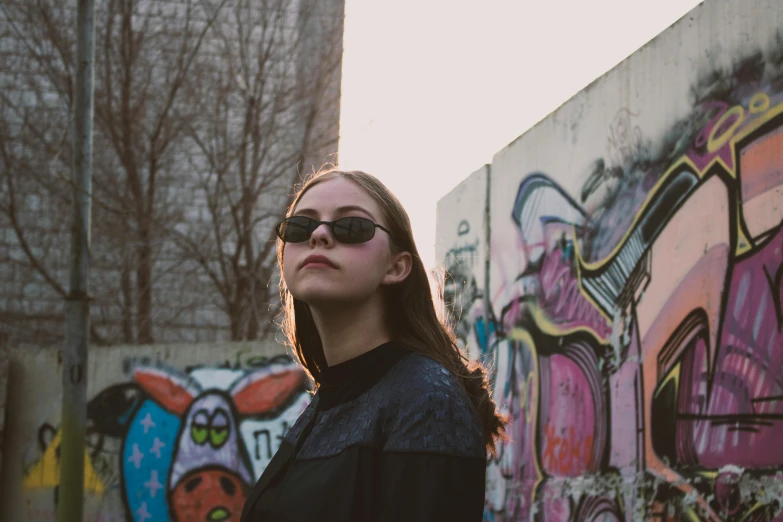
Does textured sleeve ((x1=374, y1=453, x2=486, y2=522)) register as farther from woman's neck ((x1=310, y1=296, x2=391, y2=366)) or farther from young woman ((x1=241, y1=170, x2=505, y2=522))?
woman's neck ((x1=310, y1=296, x2=391, y2=366))

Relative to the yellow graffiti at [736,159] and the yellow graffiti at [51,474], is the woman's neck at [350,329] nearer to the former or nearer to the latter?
the yellow graffiti at [736,159]

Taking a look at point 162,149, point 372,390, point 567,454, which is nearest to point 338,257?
point 372,390

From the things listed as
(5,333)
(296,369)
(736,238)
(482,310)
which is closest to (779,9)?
(736,238)

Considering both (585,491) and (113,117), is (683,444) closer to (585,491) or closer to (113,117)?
(585,491)

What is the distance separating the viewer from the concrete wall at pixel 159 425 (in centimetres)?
1066

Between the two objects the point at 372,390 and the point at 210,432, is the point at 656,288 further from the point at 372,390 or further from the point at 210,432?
the point at 210,432

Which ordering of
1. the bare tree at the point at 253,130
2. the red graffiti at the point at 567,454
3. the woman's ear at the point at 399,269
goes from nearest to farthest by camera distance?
the woman's ear at the point at 399,269 < the red graffiti at the point at 567,454 < the bare tree at the point at 253,130

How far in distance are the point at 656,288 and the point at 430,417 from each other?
410 cm

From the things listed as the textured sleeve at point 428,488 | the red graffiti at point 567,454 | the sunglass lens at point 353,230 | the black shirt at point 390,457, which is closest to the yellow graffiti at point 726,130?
the red graffiti at point 567,454

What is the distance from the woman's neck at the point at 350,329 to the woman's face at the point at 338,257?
1.6 inches

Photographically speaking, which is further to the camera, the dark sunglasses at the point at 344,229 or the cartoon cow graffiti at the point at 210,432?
the cartoon cow graffiti at the point at 210,432

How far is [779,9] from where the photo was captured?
491 cm

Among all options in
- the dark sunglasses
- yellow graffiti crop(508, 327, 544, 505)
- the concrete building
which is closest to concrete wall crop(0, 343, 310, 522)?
the concrete building

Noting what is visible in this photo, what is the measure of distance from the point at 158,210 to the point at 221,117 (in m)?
1.52
